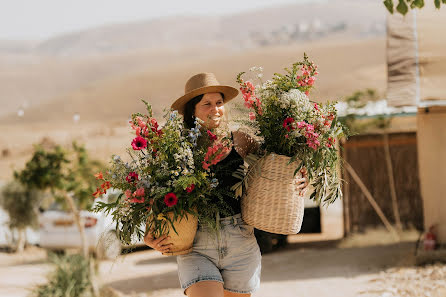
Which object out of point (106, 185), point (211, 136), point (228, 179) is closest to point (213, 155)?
point (211, 136)

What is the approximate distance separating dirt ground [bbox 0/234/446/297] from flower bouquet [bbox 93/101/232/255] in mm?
3474

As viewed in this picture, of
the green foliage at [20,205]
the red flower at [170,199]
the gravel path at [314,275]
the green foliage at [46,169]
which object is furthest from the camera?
the green foliage at [20,205]

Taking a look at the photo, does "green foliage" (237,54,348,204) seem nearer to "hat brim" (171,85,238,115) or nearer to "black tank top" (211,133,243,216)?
"black tank top" (211,133,243,216)

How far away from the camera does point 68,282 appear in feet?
21.6

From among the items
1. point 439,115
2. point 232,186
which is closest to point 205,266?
point 232,186

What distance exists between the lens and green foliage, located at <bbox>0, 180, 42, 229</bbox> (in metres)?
12.7

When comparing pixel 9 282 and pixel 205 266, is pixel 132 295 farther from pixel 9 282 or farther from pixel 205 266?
pixel 205 266

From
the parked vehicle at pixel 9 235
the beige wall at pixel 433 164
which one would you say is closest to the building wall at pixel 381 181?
the beige wall at pixel 433 164

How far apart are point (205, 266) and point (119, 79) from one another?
7468 cm

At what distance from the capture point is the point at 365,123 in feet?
37.7

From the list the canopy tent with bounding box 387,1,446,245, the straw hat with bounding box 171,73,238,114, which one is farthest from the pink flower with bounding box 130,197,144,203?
the canopy tent with bounding box 387,1,446,245

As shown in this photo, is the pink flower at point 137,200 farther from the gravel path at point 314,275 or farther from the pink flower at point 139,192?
the gravel path at point 314,275

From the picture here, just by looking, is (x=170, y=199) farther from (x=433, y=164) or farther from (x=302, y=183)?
(x=433, y=164)

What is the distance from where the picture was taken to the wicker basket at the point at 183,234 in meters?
3.45
